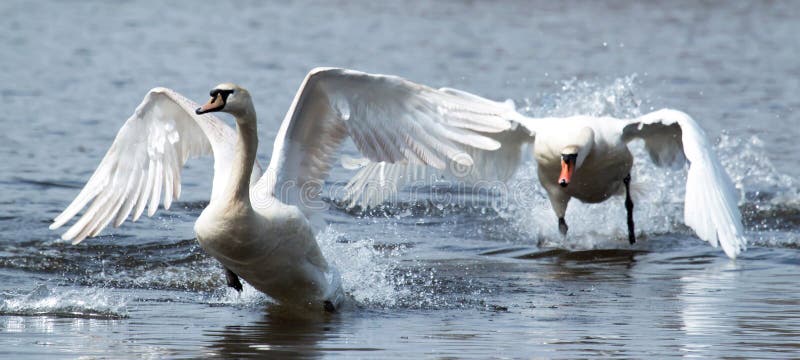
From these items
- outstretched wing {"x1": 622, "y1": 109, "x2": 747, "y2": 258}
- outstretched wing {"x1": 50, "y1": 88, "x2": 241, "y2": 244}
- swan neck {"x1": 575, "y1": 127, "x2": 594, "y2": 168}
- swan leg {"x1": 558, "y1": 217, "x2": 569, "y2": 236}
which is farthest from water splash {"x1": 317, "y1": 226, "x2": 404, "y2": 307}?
outstretched wing {"x1": 622, "y1": 109, "x2": 747, "y2": 258}

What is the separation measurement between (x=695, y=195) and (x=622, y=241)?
102 inches

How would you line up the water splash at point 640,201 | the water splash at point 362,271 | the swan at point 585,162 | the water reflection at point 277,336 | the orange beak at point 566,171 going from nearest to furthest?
the water reflection at point 277,336 → the water splash at point 362,271 → the swan at point 585,162 → the orange beak at point 566,171 → the water splash at point 640,201

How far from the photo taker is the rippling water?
7418mm

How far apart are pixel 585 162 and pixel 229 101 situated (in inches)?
170

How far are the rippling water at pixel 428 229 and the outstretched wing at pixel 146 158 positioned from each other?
0.57 m

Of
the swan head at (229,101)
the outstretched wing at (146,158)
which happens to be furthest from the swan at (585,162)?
the swan head at (229,101)

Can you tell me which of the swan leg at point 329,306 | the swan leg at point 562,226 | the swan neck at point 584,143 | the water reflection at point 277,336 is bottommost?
the water reflection at point 277,336

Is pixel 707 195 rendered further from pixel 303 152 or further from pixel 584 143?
pixel 303 152

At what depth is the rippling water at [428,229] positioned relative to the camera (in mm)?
7418

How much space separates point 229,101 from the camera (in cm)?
749

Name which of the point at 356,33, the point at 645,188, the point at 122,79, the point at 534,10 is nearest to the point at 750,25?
the point at 534,10

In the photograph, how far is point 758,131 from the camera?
16.7m

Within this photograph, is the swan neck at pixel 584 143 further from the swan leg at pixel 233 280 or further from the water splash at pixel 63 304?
the water splash at pixel 63 304

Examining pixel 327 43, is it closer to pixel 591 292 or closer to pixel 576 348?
pixel 591 292
